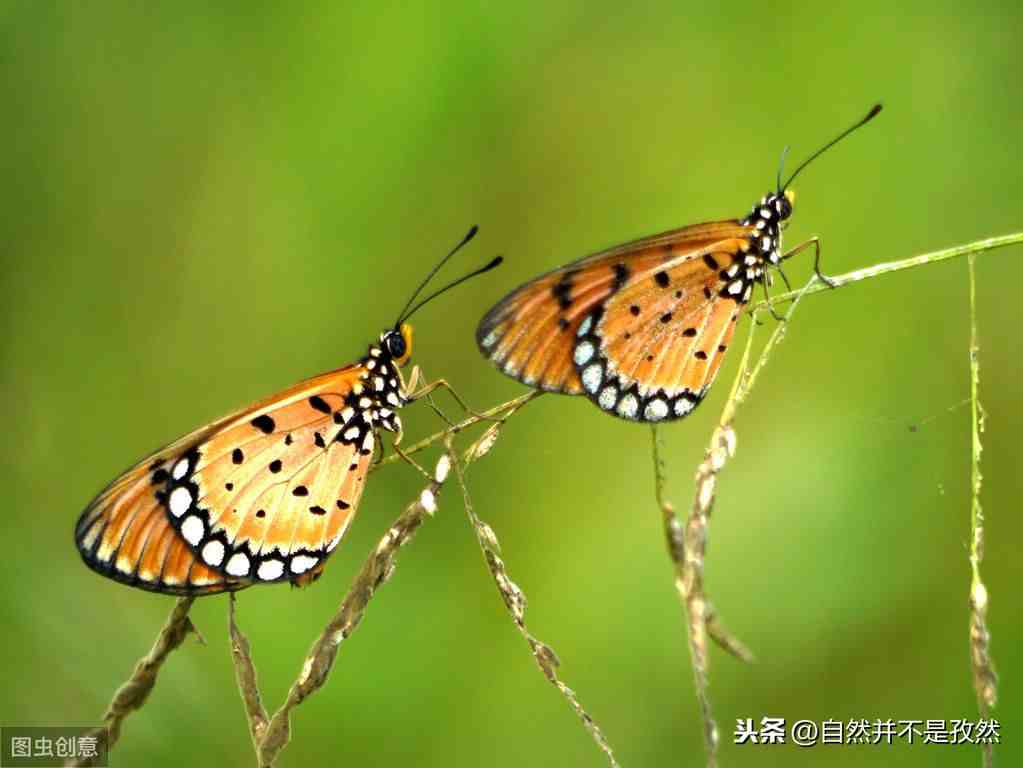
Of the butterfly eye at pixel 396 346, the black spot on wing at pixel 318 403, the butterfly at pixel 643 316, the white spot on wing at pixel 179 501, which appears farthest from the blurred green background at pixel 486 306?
the butterfly at pixel 643 316

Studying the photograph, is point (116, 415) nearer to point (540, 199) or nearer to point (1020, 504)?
point (540, 199)

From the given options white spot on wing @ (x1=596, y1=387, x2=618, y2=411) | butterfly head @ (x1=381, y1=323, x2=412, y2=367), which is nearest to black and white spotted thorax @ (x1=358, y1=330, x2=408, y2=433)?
butterfly head @ (x1=381, y1=323, x2=412, y2=367)

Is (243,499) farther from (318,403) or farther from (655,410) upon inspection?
(655,410)

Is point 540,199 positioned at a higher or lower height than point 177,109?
lower

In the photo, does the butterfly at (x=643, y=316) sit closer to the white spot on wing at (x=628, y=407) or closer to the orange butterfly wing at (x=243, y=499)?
the white spot on wing at (x=628, y=407)

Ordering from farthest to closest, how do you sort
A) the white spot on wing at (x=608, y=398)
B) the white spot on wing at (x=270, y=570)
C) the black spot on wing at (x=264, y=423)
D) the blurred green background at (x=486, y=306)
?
1. the blurred green background at (x=486, y=306)
2. the black spot on wing at (x=264, y=423)
3. the white spot on wing at (x=270, y=570)
4. the white spot on wing at (x=608, y=398)

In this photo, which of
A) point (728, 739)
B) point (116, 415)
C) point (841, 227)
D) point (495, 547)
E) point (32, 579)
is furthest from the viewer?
A: point (116, 415)

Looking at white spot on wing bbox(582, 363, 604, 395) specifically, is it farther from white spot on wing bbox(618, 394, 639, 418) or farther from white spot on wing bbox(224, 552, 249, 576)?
white spot on wing bbox(224, 552, 249, 576)

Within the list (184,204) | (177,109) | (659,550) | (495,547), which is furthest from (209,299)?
(495,547)
